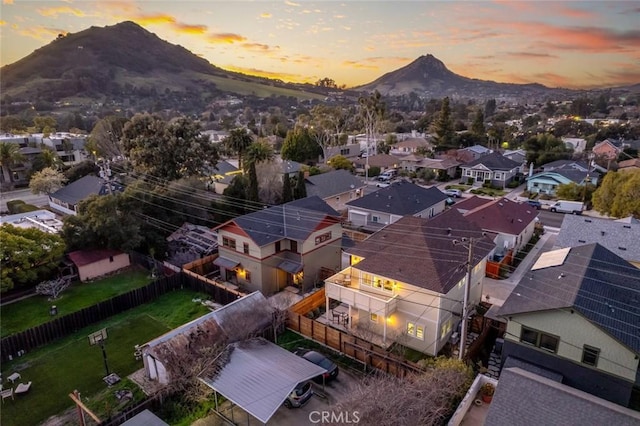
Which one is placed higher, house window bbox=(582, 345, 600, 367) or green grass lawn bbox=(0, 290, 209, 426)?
house window bbox=(582, 345, 600, 367)

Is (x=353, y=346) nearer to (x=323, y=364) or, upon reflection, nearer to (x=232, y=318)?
(x=323, y=364)

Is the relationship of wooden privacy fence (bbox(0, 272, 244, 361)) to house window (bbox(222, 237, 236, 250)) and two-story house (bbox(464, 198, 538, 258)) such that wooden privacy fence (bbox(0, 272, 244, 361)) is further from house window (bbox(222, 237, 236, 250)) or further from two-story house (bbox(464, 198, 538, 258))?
two-story house (bbox(464, 198, 538, 258))

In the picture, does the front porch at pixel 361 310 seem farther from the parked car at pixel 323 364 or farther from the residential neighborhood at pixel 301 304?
the parked car at pixel 323 364

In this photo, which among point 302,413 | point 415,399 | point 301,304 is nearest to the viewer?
point 415,399

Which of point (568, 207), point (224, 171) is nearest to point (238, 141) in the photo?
point (224, 171)

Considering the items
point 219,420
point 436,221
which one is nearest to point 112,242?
point 219,420

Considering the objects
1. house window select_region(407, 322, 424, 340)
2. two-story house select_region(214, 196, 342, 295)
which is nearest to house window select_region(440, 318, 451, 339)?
house window select_region(407, 322, 424, 340)

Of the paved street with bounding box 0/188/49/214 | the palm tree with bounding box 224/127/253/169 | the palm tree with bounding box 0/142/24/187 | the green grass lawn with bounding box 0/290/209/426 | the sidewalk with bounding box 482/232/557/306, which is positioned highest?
the palm tree with bounding box 224/127/253/169
